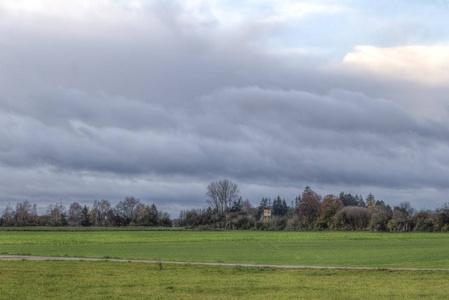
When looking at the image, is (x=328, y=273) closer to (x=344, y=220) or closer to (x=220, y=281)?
(x=220, y=281)

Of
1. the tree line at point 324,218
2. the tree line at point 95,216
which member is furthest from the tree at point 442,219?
the tree line at point 95,216

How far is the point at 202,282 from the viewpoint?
27172 millimetres

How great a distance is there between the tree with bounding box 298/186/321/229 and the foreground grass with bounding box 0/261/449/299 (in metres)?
108

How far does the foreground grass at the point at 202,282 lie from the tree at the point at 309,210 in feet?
355

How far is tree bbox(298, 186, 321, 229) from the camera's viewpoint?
140750 millimetres

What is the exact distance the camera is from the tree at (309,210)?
462 ft

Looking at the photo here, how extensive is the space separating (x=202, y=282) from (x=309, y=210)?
127 meters

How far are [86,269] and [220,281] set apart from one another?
9.46 m

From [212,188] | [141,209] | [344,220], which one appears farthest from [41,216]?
[344,220]

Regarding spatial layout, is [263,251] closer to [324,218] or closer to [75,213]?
[324,218]

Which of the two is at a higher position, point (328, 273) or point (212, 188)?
point (212, 188)

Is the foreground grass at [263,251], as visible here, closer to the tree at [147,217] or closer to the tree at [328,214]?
the tree at [328,214]

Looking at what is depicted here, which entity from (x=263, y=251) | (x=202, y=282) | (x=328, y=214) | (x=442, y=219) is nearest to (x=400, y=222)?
(x=442, y=219)

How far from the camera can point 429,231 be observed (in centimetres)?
11112
